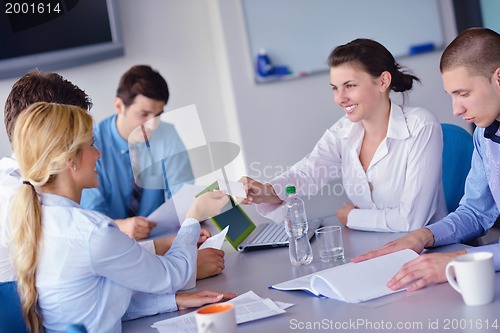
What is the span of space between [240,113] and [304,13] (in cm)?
71

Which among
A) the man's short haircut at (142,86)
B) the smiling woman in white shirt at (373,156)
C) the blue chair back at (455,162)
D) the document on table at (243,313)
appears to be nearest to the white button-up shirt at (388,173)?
the smiling woman in white shirt at (373,156)

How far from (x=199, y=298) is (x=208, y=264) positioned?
0.90 feet

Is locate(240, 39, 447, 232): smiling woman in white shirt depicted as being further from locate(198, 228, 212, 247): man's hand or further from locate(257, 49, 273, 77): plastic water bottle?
locate(257, 49, 273, 77): plastic water bottle

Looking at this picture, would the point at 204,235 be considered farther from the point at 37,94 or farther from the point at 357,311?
the point at 357,311

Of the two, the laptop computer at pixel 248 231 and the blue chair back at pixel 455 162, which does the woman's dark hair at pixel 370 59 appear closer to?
the blue chair back at pixel 455 162

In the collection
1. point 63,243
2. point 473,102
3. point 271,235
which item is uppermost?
point 473,102

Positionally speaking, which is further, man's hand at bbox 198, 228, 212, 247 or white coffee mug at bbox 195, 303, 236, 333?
man's hand at bbox 198, 228, 212, 247

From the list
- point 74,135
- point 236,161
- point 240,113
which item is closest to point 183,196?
point 236,161

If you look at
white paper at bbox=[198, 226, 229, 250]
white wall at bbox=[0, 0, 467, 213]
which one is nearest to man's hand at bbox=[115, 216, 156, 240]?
white paper at bbox=[198, 226, 229, 250]

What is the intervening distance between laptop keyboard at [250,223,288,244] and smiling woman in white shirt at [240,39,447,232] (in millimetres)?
60

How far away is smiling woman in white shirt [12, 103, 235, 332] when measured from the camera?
56.9 inches

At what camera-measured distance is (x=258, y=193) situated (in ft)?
7.57

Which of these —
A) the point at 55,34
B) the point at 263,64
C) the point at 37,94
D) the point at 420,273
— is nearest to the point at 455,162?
the point at 420,273

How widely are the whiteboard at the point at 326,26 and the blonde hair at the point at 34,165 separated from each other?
259 centimetres
